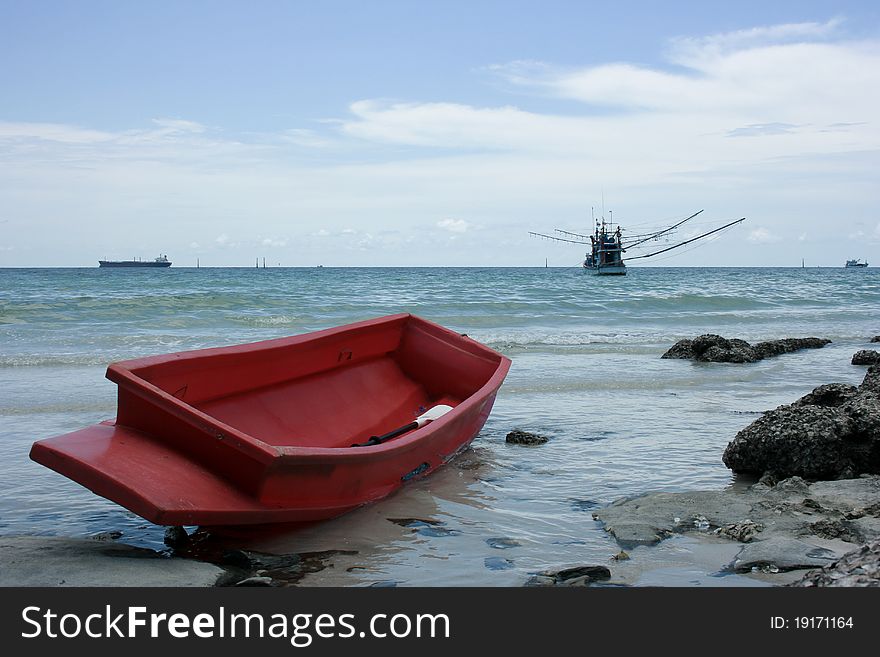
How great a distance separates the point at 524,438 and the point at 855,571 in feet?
13.8

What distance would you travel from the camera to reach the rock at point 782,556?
144 inches

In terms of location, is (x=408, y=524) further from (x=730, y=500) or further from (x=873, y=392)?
(x=873, y=392)

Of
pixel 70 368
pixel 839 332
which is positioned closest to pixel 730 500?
pixel 70 368

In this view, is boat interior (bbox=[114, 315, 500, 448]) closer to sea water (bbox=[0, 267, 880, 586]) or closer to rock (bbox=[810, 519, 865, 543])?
sea water (bbox=[0, 267, 880, 586])

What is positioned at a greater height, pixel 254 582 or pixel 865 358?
pixel 865 358

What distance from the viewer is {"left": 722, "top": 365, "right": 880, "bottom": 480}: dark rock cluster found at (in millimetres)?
5195

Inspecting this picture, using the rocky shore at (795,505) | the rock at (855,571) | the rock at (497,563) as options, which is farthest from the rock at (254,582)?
the rock at (855,571)

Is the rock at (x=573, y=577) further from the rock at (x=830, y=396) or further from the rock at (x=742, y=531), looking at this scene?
the rock at (x=830, y=396)

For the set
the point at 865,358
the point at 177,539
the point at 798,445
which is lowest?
the point at 177,539

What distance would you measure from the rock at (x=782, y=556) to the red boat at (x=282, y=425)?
6.39ft

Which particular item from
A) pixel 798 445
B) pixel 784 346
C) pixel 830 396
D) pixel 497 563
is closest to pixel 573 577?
pixel 497 563

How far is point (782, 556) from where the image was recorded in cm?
373

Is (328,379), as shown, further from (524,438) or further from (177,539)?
(177,539)

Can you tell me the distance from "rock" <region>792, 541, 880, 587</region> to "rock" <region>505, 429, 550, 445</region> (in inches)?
154
